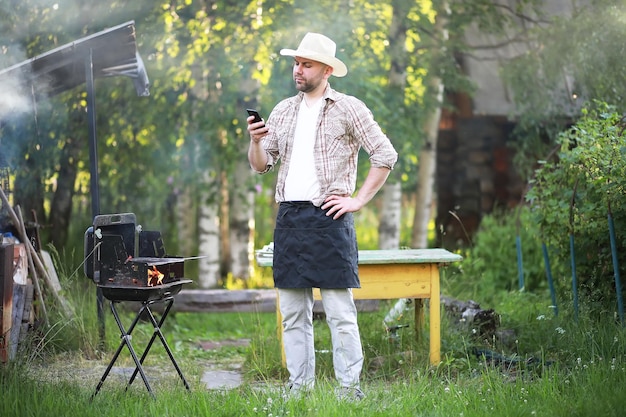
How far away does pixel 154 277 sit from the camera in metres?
5.12

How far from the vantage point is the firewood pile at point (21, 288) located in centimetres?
579

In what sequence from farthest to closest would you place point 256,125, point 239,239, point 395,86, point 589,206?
point 239,239 < point 395,86 < point 589,206 < point 256,125

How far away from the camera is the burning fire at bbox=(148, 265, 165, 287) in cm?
507

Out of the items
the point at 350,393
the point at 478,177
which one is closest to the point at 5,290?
the point at 350,393

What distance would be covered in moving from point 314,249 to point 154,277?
3.21 feet

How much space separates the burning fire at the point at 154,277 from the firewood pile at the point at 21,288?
1.26 m

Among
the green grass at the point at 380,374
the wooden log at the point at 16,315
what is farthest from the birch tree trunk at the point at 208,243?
the wooden log at the point at 16,315

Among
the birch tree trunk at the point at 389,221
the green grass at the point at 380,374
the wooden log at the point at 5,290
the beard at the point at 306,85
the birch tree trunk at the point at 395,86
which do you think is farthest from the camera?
the birch tree trunk at the point at 389,221

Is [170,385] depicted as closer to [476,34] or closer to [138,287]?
[138,287]

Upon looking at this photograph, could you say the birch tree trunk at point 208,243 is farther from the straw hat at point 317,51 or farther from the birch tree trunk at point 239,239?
the straw hat at point 317,51

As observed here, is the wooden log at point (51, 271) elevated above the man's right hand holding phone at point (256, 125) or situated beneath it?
situated beneath

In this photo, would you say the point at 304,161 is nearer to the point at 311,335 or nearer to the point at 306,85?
the point at 306,85

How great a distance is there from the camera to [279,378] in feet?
19.9

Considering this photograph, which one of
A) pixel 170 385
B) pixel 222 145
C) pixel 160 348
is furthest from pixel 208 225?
pixel 170 385
